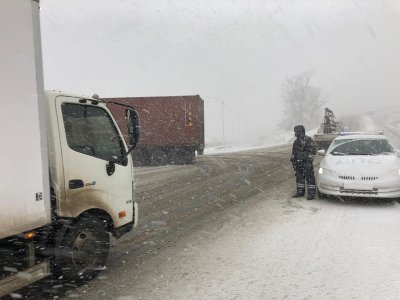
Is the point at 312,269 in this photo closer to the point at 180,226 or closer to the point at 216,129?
the point at 180,226

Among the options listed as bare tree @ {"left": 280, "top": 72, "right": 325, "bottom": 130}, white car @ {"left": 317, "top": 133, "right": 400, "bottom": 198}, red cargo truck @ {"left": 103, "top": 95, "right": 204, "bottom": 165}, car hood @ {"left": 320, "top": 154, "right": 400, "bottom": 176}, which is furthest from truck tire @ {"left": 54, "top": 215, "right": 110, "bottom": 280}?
bare tree @ {"left": 280, "top": 72, "right": 325, "bottom": 130}

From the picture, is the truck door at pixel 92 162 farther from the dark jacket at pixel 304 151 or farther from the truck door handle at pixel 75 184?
the dark jacket at pixel 304 151

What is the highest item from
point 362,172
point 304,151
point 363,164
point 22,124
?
point 22,124

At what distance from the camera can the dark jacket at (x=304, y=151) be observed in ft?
30.7

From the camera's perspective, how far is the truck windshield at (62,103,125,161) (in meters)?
4.46

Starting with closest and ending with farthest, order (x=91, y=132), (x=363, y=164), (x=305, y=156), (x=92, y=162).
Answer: (x=92, y=162)
(x=91, y=132)
(x=363, y=164)
(x=305, y=156)

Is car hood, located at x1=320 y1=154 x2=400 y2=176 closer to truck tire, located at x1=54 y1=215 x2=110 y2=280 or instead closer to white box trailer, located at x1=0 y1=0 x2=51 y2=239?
truck tire, located at x1=54 y1=215 x2=110 y2=280

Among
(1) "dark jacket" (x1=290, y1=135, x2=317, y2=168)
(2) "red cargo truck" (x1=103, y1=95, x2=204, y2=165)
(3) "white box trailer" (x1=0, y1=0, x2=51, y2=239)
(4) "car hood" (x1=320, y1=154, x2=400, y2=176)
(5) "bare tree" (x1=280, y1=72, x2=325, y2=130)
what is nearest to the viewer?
(3) "white box trailer" (x1=0, y1=0, x2=51, y2=239)

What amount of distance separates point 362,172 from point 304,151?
1.48m

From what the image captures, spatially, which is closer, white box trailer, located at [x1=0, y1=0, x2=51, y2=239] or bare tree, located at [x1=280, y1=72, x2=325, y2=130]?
white box trailer, located at [x1=0, y1=0, x2=51, y2=239]

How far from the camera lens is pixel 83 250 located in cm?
450

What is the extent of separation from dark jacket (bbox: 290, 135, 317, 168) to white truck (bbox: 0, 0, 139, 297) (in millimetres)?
5290

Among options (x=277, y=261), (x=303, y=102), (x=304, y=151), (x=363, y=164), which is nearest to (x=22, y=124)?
(x=277, y=261)

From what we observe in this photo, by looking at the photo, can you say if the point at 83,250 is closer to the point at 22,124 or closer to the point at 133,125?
the point at 133,125
